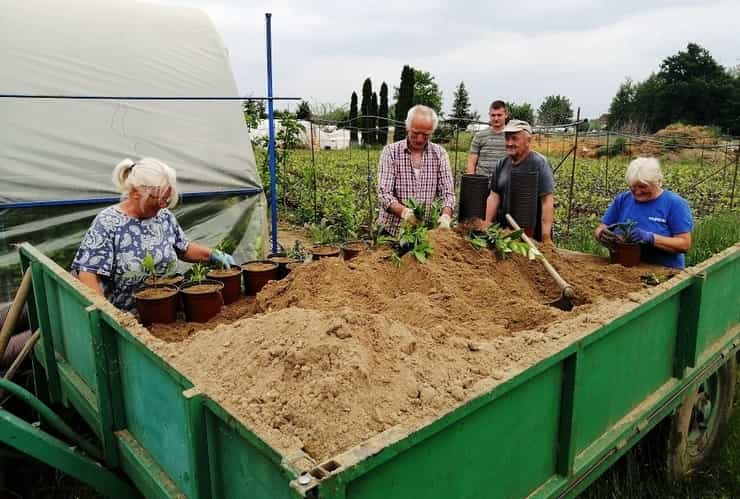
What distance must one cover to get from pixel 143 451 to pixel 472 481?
1.05 m

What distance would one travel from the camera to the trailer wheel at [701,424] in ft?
10.0

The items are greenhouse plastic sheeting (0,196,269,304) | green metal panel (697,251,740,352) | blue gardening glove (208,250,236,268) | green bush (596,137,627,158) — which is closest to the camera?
green metal panel (697,251,740,352)

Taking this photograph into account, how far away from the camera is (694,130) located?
34656 millimetres

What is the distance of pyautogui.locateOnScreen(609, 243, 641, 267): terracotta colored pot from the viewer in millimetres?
3479

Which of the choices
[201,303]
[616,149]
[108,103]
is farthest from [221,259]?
[616,149]

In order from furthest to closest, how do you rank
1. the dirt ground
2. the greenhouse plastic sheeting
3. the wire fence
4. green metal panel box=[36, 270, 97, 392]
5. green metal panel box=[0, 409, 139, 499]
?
the wire fence, the greenhouse plastic sheeting, green metal panel box=[36, 270, 97, 392], green metal panel box=[0, 409, 139, 499], the dirt ground

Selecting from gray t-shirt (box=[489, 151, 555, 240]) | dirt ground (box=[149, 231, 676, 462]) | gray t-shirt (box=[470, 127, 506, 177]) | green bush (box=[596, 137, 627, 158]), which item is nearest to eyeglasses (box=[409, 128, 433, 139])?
gray t-shirt (box=[489, 151, 555, 240])

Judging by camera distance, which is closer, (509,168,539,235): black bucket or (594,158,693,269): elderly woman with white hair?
(594,158,693,269): elderly woman with white hair

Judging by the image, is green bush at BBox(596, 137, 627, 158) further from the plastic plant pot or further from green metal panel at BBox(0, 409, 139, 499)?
green metal panel at BBox(0, 409, 139, 499)

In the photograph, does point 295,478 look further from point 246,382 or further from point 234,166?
point 234,166

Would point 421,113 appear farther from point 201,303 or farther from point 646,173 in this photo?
point 201,303

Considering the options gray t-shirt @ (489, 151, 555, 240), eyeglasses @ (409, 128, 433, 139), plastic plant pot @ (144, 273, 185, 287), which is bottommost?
plastic plant pot @ (144, 273, 185, 287)

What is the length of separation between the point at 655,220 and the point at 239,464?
10.2 feet

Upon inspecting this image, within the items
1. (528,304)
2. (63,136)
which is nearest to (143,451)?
(528,304)
